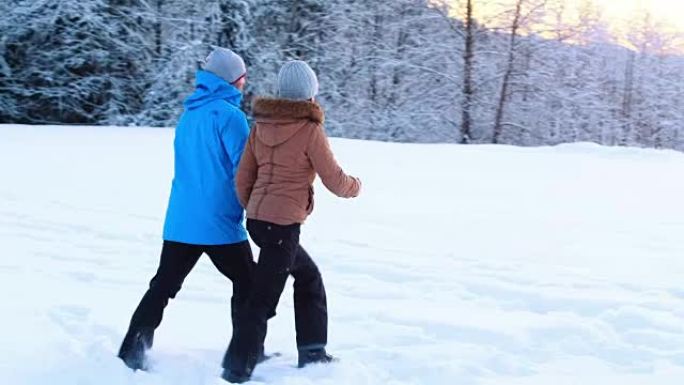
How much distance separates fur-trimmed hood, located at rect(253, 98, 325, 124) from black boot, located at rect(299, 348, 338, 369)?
115 centimetres

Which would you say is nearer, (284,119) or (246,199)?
(284,119)

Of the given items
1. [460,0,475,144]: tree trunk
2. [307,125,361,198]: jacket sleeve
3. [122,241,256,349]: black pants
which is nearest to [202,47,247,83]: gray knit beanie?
[307,125,361,198]: jacket sleeve

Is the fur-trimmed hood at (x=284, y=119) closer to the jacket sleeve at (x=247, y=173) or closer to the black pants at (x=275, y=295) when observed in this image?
the jacket sleeve at (x=247, y=173)

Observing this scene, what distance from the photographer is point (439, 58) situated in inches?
1042

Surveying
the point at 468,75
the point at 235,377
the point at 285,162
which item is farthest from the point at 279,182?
the point at 468,75

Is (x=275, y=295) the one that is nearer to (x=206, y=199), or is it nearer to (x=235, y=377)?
(x=235, y=377)

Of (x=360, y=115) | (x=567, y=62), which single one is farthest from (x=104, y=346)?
(x=567, y=62)

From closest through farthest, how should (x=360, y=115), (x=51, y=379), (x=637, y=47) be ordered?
1. (x=51, y=379)
2. (x=360, y=115)
3. (x=637, y=47)

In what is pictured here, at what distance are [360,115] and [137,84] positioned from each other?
23.5ft

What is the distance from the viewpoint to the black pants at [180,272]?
3842mm

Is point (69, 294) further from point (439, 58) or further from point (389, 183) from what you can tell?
point (439, 58)

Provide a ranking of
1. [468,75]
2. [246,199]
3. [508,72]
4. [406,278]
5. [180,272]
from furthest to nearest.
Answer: [508,72] → [468,75] → [406,278] → [180,272] → [246,199]

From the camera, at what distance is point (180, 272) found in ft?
12.7

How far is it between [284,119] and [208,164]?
45 cm
